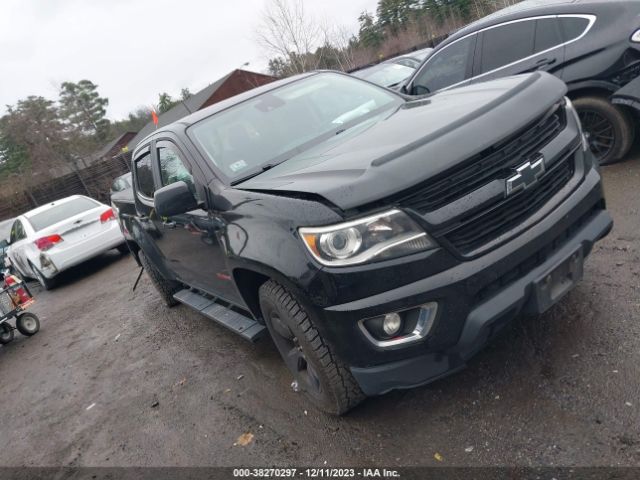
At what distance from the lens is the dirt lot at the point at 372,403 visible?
7.64ft

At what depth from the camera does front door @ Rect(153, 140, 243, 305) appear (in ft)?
10.3

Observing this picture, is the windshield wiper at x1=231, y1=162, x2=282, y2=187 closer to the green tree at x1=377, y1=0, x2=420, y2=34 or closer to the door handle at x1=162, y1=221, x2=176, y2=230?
the door handle at x1=162, y1=221, x2=176, y2=230

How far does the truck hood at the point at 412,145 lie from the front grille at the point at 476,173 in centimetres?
5

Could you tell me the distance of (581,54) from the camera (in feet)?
15.5

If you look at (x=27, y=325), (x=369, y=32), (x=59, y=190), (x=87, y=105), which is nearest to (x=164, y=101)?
(x=87, y=105)

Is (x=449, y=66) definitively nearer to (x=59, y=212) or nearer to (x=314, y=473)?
(x=314, y=473)

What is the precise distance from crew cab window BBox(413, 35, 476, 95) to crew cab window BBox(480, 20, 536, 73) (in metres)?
0.20

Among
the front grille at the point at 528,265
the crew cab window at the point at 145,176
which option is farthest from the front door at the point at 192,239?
the front grille at the point at 528,265

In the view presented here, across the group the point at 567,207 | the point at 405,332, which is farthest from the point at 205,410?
the point at 567,207

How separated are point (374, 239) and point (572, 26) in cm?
406

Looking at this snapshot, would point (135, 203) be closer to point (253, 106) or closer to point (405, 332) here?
point (253, 106)

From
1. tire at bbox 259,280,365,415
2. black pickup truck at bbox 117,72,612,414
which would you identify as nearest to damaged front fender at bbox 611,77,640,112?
black pickup truck at bbox 117,72,612,414

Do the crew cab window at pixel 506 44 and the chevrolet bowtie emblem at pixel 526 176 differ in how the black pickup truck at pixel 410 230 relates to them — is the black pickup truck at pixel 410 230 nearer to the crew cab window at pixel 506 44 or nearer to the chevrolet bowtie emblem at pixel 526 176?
the chevrolet bowtie emblem at pixel 526 176

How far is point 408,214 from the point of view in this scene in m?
2.07
